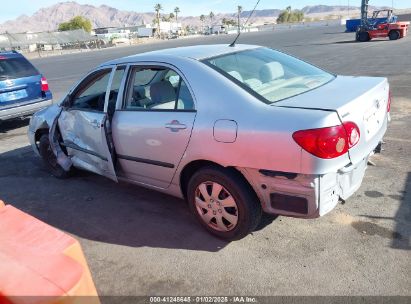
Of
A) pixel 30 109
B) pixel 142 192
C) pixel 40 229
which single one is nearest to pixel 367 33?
pixel 30 109

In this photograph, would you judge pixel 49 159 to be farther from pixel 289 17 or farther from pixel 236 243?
pixel 289 17

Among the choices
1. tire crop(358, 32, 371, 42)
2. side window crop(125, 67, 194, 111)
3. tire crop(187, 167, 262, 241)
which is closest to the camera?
tire crop(187, 167, 262, 241)

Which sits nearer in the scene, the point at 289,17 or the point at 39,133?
the point at 39,133

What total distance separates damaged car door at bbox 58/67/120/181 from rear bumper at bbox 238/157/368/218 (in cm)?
178

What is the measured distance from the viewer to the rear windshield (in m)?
8.22

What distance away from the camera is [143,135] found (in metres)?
3.73

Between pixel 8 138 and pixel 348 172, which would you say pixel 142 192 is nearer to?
pixel 348 172

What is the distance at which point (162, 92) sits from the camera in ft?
12.7

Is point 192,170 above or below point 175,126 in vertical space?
below

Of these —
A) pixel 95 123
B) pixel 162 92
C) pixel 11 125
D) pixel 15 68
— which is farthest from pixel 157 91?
pixel 11 125

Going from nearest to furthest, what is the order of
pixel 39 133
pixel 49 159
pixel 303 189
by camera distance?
pixel 303 189 < pixel 49 159 < pixel 39 133

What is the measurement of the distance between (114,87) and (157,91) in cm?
72

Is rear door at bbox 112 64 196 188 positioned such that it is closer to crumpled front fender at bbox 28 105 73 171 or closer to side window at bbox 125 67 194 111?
side window at bbox 125 67 194 111

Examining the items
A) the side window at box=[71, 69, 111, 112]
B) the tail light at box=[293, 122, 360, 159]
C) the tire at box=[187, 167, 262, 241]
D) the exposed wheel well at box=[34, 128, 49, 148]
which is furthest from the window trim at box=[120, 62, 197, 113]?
the exposed wheel well at box=[34, 128, 49, 148]
